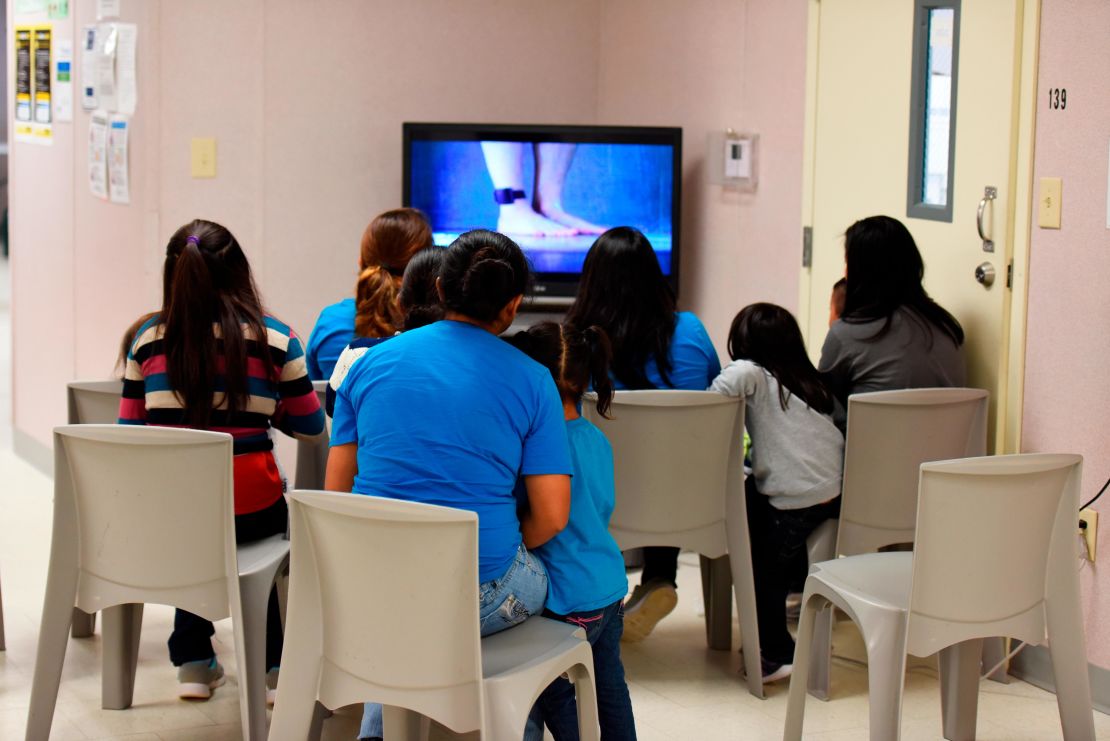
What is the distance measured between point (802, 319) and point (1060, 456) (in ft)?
6.71

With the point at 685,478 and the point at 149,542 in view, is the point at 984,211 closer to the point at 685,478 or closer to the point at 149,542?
the point at 685,478

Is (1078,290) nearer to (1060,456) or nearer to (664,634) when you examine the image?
(1060,456)

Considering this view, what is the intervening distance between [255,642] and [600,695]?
736 millimetres

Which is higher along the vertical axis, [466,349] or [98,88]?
[98,88]

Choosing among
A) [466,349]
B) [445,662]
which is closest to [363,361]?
[466,349]

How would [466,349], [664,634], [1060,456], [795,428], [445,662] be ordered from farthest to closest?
[664,634], [795,428], [1060,456], [466,349], [445,662]

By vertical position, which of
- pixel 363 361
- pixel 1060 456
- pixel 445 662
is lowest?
pixel 445 662

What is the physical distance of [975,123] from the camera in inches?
149

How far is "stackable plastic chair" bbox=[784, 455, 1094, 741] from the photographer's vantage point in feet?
8.58

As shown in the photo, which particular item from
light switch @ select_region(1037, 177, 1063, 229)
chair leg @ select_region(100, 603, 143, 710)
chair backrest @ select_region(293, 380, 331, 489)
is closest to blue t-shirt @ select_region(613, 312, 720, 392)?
chair backrest @ select_region(293, 380, 331, 489)

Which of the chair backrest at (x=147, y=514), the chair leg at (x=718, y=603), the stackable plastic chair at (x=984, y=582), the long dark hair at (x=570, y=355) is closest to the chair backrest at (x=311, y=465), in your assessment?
the chair backrest at (x=147, y=514)

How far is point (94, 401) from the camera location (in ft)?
11.3

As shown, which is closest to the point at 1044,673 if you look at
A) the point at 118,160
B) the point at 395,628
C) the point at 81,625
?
the point at 395,628

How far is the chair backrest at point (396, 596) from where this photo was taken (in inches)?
87.1
